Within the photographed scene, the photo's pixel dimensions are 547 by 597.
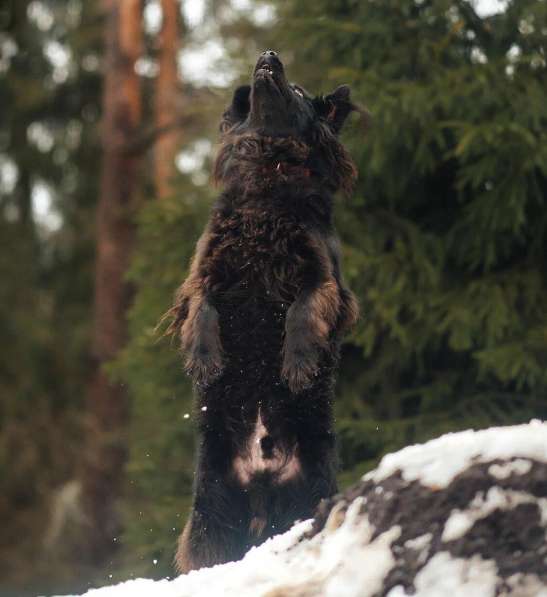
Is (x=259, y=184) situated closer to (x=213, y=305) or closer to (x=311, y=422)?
(x=213, y=305)

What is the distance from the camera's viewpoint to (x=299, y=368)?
5.80 m

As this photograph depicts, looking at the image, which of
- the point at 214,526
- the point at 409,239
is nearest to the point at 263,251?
the point at 214,526

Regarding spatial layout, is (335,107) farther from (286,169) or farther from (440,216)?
(440,216)

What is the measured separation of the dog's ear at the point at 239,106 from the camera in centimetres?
Result: 679

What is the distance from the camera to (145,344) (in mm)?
10336

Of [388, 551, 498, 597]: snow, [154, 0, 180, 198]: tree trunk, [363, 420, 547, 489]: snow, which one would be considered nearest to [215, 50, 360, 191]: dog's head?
[363, 420, 547, 489]: snow

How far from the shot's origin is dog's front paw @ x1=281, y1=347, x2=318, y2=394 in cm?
577

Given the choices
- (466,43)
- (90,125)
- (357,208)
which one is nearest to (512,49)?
(466,43)

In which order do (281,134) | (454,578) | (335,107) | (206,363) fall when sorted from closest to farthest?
1. (454,578)
2. (206,363)
3. (281,134)
4. (335,107)

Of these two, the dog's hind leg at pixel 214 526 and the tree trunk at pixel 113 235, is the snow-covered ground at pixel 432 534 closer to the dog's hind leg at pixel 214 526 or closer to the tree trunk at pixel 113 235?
the dog's hind leg at pixel 214 526

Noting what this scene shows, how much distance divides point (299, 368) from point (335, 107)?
1.79m

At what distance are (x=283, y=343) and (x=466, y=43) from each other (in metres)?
4.76

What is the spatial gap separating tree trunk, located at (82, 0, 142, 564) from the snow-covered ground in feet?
44.0

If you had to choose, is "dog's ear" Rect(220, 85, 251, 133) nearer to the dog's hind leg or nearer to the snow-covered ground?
the dog's hind leg
